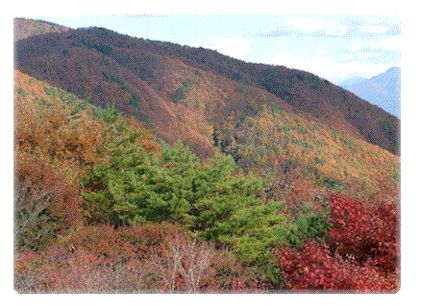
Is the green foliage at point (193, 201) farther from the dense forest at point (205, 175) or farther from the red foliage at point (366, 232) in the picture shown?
the red foliage at point (366, 232)

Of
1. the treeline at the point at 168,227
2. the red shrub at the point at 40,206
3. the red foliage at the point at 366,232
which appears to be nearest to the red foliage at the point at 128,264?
the treeline at the point at 168,227

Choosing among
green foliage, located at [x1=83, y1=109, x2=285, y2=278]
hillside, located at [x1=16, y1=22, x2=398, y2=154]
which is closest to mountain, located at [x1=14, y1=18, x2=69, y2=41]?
hillside, located at [x1=16, y1=22, x2=398, y2=154]

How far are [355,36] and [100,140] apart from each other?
10.9ft

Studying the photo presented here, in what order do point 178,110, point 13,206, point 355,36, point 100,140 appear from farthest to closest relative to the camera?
point 100,140
point 178,110
point 355,36
point 13,206

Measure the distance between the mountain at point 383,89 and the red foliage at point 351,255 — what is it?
0.83 metres

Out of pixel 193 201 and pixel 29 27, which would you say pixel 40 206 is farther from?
pixel 29 27

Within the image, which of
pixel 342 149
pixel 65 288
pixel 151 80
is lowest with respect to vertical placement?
pixel 65 288

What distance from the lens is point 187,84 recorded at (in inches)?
334

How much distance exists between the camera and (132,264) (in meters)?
7.25

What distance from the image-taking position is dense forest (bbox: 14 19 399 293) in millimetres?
7508

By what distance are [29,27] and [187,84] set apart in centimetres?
153

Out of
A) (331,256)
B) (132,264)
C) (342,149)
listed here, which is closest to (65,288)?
(132,264)

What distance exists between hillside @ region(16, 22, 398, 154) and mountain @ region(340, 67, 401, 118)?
11cm
